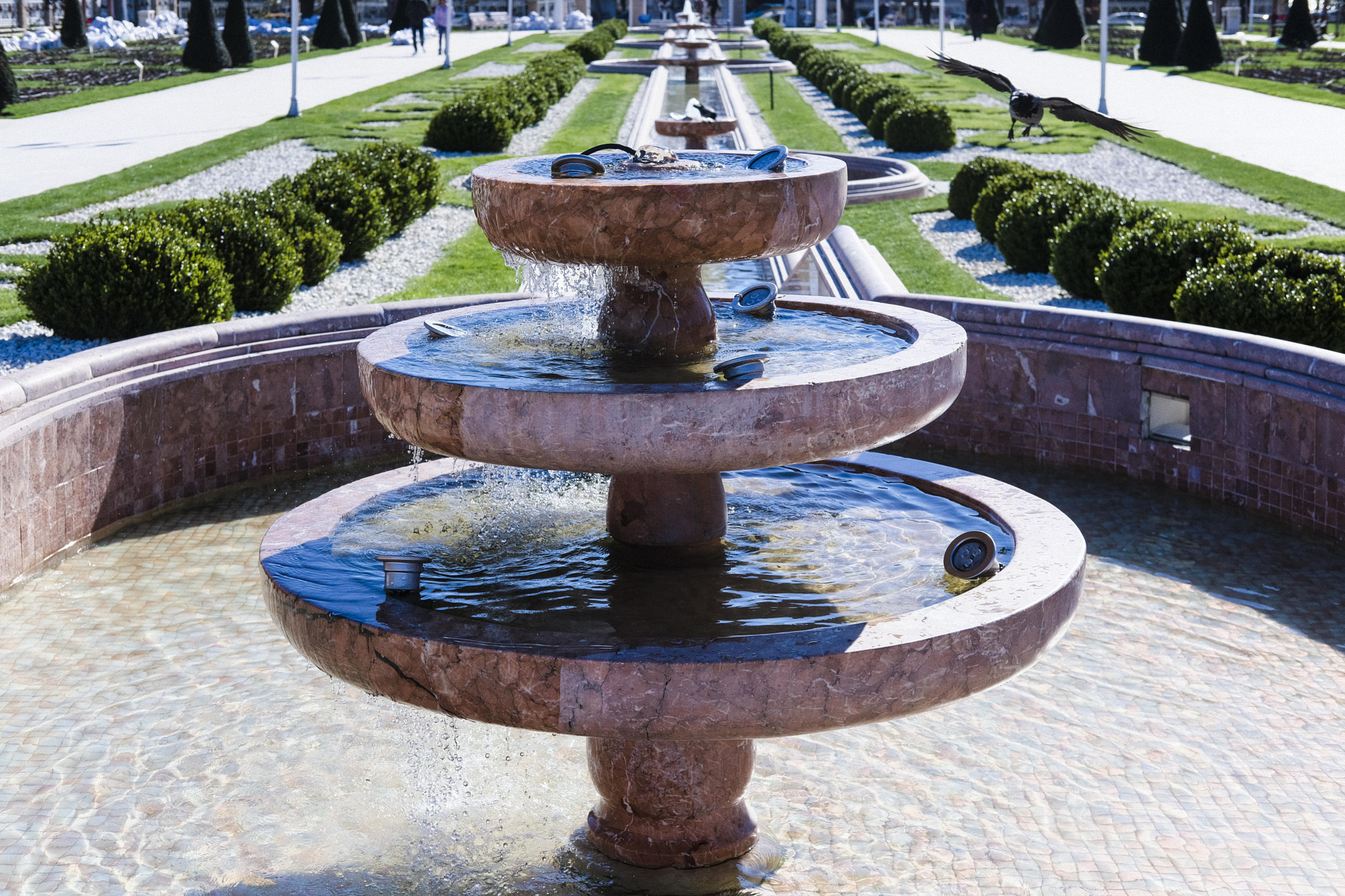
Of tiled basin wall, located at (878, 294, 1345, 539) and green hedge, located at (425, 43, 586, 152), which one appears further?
green hedge, located at (425, 43, 586, 152)

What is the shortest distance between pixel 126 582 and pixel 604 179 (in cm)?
368

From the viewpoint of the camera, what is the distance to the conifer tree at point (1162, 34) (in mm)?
41500

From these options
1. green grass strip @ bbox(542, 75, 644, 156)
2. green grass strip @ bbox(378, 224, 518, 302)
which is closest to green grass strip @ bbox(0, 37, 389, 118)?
green grass strip @ bbox(542, 75, 644, 156)

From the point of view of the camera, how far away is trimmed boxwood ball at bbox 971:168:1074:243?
45.6 ft

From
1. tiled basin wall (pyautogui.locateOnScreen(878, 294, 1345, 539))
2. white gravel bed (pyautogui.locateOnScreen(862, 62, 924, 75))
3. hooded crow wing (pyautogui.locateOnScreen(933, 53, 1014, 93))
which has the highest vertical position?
white gravel bed (pyautogui.locateOnScreen(862, 62, 924, 75))

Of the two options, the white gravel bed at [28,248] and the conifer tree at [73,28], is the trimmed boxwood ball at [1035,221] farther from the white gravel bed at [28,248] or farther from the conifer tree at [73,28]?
the conifer tree at [73,28]

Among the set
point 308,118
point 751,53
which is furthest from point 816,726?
point 751,53

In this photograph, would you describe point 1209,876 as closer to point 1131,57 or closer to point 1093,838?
point 1093,838

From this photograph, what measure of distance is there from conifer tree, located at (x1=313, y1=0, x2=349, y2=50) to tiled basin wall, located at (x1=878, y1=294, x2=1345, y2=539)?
4845 centimetres

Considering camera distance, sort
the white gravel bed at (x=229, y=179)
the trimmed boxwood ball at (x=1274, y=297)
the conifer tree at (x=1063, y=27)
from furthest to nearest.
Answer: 1. the conifer tree at (x=1063, y=27)
2. the white gravel bed at (x=229, y=179)
3. the trimmed boxwood ball at (x=1274, y=297)

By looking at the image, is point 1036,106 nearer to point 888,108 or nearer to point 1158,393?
point 1158,393

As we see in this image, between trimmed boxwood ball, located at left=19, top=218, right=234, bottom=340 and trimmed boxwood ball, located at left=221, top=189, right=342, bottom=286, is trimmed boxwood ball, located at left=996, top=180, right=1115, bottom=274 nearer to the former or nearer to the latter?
trimmed boxwood ball, located at left=221, top=189, right=342, bottom=286

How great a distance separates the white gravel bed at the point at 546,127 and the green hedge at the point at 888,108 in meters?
5.82

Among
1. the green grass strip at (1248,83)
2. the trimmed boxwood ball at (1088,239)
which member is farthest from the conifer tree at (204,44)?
the trimmed boxwood ball at (1088,239)
